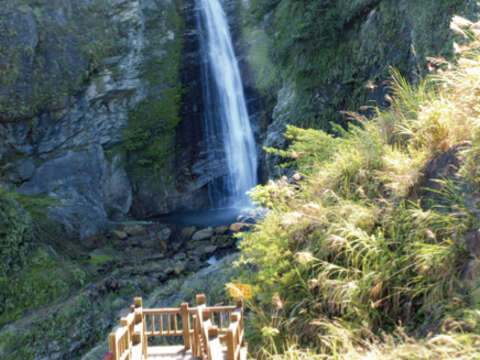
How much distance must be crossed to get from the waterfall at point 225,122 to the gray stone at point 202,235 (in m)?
4.01

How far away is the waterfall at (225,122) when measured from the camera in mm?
17422

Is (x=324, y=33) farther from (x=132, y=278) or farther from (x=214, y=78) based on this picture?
(x=214, y=78)

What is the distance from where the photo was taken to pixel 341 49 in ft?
29.1

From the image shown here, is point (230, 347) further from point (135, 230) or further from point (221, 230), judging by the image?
point (135, 230)

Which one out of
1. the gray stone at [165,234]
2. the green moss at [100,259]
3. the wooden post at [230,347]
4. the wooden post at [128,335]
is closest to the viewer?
the wooden post at [230,347]

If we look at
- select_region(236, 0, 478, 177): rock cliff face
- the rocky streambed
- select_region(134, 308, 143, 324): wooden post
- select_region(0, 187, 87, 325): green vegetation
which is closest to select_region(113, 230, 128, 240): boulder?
the rocky streambed

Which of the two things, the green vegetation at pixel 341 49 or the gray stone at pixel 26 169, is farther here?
the gray stone at pixel 26 169

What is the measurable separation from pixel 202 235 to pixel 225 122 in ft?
21.5

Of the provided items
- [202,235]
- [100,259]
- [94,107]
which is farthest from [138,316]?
[94,107]

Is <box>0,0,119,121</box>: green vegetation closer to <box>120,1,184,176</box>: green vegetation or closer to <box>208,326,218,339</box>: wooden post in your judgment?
A: <box>120,1,184,176</box>: green vegetation

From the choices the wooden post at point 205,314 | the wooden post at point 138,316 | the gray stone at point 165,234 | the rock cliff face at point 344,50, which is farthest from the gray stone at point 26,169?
the wooden post at point 205,314

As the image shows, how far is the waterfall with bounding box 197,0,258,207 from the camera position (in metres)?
17.4

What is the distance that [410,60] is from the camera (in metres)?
7.09

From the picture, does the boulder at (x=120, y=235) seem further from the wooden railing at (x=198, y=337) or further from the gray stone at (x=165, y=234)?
the wooden railing at (x=198, y=337)
